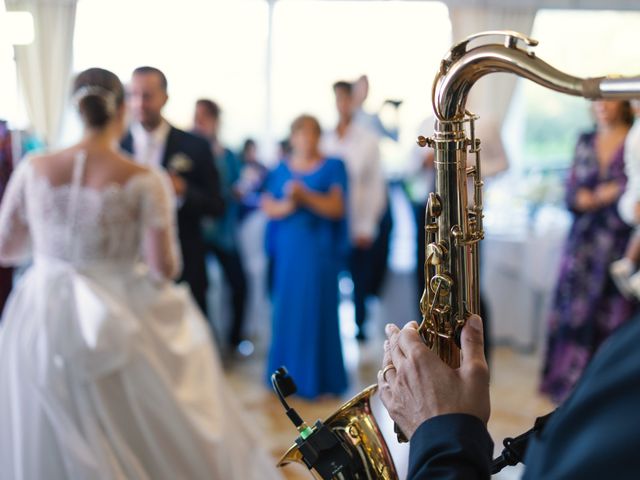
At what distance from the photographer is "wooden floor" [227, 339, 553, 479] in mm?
4355

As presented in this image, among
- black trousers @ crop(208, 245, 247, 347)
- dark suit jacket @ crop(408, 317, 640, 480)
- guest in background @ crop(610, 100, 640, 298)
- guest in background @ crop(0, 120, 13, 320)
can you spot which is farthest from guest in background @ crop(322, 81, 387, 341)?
dark suit jacket @ crop(408, 317, 640, 480)

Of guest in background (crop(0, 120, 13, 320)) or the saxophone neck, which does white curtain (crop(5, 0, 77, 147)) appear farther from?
the saxophone neck

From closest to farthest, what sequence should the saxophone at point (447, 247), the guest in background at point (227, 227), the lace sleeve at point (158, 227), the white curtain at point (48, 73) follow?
1. the saxophone at point (447, 247)
2. the lace sleeve at point (158, 227)
3. the white curtain at point (48, 73)
4. the guest in background at point (227, 227)

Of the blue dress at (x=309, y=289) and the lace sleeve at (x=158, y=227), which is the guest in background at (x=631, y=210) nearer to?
the blue dress at (x=309, y=289)

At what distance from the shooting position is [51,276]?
2906 millimetres

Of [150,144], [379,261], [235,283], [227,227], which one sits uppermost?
[150,144]

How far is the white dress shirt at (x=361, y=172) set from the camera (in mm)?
5871

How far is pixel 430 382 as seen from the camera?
124cm

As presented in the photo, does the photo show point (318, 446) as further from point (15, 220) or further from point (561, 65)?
point (561, 65)

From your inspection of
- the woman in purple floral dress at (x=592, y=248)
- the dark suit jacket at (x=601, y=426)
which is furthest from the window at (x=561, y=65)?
the dark suit jacket at (x=601, y=426)

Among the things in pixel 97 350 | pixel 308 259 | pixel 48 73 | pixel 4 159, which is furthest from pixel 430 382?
pixel 48 73

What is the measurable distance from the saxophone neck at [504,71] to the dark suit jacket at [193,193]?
2.97 metres

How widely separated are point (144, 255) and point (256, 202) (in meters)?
2.97

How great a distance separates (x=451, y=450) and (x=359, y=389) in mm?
4194
